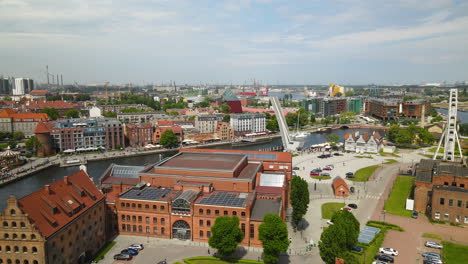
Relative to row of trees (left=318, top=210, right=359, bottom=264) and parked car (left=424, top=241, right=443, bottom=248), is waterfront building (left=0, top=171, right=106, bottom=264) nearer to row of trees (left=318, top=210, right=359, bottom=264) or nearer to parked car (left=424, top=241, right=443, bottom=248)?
row of trees (left=318, top=210, right=359, bottom=264)

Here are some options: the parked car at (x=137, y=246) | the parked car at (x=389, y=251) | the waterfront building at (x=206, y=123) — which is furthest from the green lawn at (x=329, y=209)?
the waterfront building at (x=206, y=123)

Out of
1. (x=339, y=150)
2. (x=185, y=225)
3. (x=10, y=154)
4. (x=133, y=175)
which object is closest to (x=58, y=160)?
(x=10, y=154)

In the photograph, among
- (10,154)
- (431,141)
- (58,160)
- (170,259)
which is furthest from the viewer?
(431,141)

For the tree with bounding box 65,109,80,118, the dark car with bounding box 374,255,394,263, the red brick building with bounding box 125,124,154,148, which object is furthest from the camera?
the tree with bounding box 65,109,80,118

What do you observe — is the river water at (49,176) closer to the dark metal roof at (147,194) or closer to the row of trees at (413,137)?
the dark metal roof at (147,194)

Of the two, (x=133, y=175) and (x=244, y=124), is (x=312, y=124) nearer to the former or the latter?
(x=244, y=124)

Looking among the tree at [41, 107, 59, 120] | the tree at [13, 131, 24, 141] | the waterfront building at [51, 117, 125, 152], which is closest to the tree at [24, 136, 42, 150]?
the waterfront building at [51, 117, 125, 152]
